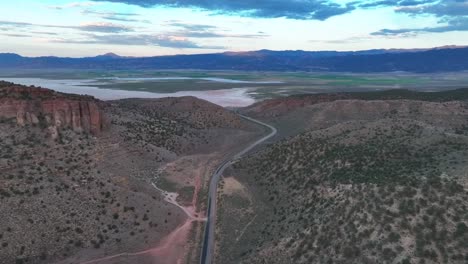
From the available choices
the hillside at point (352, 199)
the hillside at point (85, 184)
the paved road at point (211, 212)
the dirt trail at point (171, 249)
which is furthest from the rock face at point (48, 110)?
the dirt trail at point (171, 249)

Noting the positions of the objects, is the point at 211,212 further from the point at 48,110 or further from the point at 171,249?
the point at 48,110

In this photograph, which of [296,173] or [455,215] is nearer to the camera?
[455,215]

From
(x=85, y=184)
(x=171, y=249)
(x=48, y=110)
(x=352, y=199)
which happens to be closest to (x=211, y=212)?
(x=171, y=249)

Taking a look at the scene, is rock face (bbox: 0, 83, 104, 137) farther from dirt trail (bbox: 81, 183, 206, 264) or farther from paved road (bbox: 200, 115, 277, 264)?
dirt trail (bbox: 81, 183, 206, 264)

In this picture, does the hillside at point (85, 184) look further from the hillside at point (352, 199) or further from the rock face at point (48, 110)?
the hillside at point (352, 199)

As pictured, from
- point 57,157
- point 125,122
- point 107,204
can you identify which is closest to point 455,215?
point 107,204

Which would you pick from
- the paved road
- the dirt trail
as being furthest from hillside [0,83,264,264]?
the paved road

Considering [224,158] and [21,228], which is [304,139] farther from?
[21,228]
